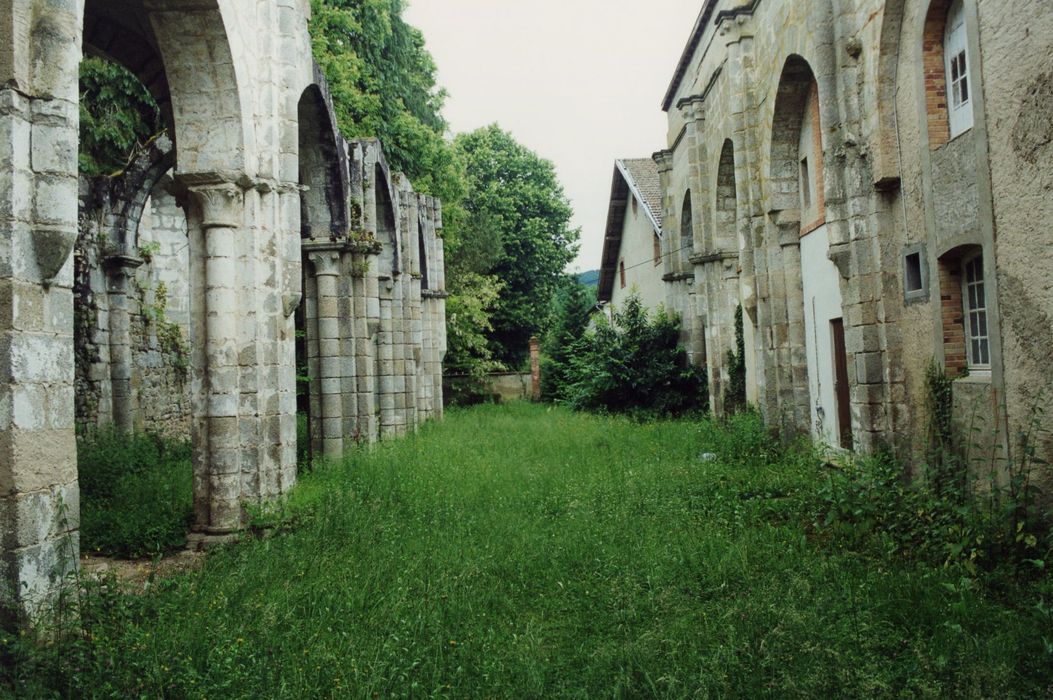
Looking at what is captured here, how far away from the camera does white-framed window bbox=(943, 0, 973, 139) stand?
24.1 ft

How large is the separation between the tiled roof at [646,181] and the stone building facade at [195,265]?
9223 mm

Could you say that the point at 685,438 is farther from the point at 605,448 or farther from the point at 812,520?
the point at 812,520

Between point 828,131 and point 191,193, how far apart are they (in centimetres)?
705

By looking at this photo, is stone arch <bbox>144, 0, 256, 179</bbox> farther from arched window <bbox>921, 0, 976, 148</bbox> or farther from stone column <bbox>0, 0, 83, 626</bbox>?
arched window <bbox>921, 0, 976, 148</bbox>

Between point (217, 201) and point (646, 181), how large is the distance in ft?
68.5

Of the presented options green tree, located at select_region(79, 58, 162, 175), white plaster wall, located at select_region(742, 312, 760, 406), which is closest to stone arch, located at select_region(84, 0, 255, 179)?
green tree, located at select_region(79, 58, 162, 175)

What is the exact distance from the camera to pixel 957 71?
755 centimetres

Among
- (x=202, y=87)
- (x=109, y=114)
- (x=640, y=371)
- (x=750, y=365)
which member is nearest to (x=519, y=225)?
(x=640, y=371)

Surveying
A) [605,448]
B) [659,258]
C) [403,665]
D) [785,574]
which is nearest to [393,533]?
[403,665]

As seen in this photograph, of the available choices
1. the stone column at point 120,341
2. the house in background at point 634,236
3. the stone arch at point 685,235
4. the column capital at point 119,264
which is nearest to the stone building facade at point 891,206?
the stone arch at point 685,235

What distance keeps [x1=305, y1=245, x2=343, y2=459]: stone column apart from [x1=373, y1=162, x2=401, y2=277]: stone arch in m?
4.08

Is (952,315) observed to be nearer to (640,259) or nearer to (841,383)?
(841,383)

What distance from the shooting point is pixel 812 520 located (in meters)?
7.96

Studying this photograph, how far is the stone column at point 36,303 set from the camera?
4.37 m
